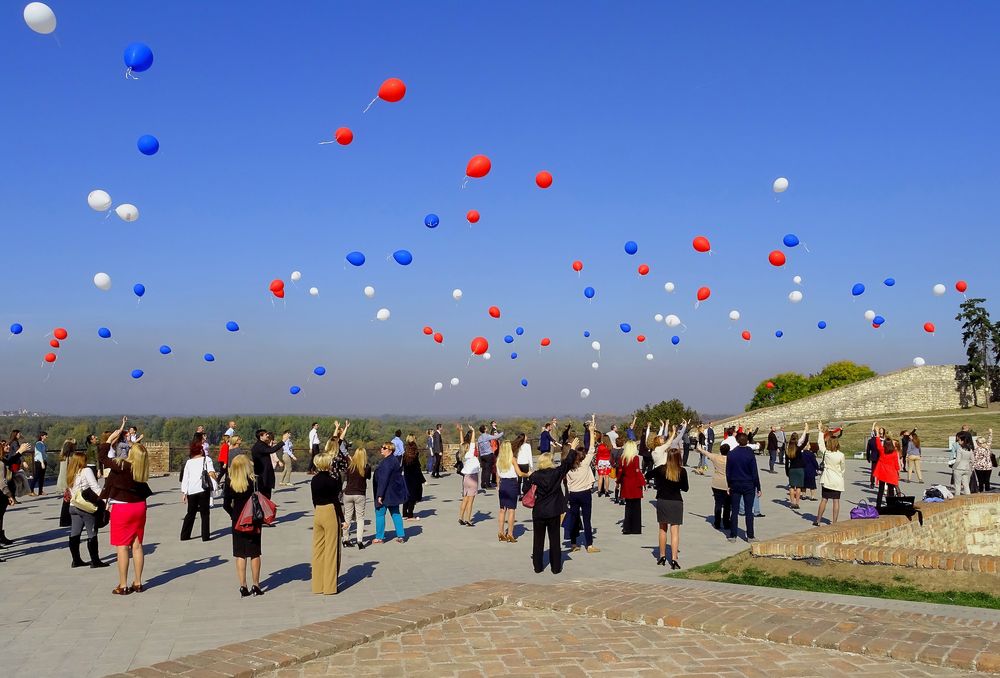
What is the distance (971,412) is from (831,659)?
162ft

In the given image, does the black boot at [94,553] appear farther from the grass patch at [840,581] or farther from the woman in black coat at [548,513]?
the grass patch at [840,581]

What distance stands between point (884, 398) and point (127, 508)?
55543 mm

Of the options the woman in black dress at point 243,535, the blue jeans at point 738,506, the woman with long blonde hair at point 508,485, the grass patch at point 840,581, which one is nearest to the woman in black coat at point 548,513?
the grass patch at point 840,581

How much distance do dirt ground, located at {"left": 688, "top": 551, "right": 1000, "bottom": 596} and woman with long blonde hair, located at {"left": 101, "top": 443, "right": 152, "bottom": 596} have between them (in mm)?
6249

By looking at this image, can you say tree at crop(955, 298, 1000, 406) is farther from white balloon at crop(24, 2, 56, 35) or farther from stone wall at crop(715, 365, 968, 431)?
white balloon at crop(24, 2, 56, 35)

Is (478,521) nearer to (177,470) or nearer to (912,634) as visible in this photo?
(912,634)

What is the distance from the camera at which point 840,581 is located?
29.2 ft

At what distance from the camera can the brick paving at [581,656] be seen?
5.34 meters

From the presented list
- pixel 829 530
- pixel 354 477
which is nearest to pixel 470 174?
pixel 354 477

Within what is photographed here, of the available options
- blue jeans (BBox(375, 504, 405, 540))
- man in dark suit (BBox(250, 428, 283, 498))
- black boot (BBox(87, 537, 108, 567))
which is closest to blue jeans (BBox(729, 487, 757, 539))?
blue jeans (BBox(375, 504, 405, 540))

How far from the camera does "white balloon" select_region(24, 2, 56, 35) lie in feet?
31.6

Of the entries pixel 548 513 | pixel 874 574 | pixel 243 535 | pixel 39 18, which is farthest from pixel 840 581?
pixel 39 18

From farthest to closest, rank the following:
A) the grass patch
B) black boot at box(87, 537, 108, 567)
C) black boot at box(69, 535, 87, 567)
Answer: black boot at box(69, 535, 87, 567)
black boot at box(87, 537, 108, 567)
the grass patch

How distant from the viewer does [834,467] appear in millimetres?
12930
